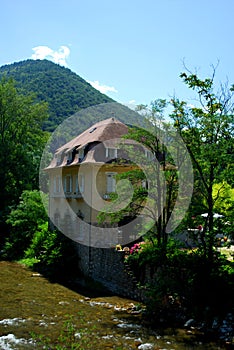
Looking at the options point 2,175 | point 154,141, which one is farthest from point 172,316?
point 2,175

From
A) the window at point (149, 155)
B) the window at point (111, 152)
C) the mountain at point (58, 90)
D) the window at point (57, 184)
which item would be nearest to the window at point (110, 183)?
the window at point (111, 152)

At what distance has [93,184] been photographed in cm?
2302

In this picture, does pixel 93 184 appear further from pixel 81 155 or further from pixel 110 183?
pixel 81 155

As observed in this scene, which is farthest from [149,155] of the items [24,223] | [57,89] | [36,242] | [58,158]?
[57,89]

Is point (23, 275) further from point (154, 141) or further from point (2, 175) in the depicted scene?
point (2, 175)

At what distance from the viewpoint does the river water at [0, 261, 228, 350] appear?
36.6ft

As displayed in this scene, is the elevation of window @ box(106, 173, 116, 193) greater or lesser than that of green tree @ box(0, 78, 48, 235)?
lesser

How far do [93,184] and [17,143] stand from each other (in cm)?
1638

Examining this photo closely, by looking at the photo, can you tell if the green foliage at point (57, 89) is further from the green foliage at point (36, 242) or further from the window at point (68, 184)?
the window at point (68, 184)

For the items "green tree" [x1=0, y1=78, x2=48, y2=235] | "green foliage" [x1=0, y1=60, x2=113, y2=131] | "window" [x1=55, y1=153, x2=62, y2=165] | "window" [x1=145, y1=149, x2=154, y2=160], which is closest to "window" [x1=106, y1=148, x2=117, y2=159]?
"window" [x1=145, y1=149, x2=154, y2=160]

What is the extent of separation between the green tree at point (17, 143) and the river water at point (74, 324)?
17742 millimetres

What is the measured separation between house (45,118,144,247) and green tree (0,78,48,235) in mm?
9661

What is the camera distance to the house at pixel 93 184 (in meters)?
20.6

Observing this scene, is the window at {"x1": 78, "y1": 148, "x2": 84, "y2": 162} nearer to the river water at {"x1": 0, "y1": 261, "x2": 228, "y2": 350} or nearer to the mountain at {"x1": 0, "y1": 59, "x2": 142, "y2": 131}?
the river water at {"x1": 0, "y1": 261, "x2": 228, "y2": 350}
